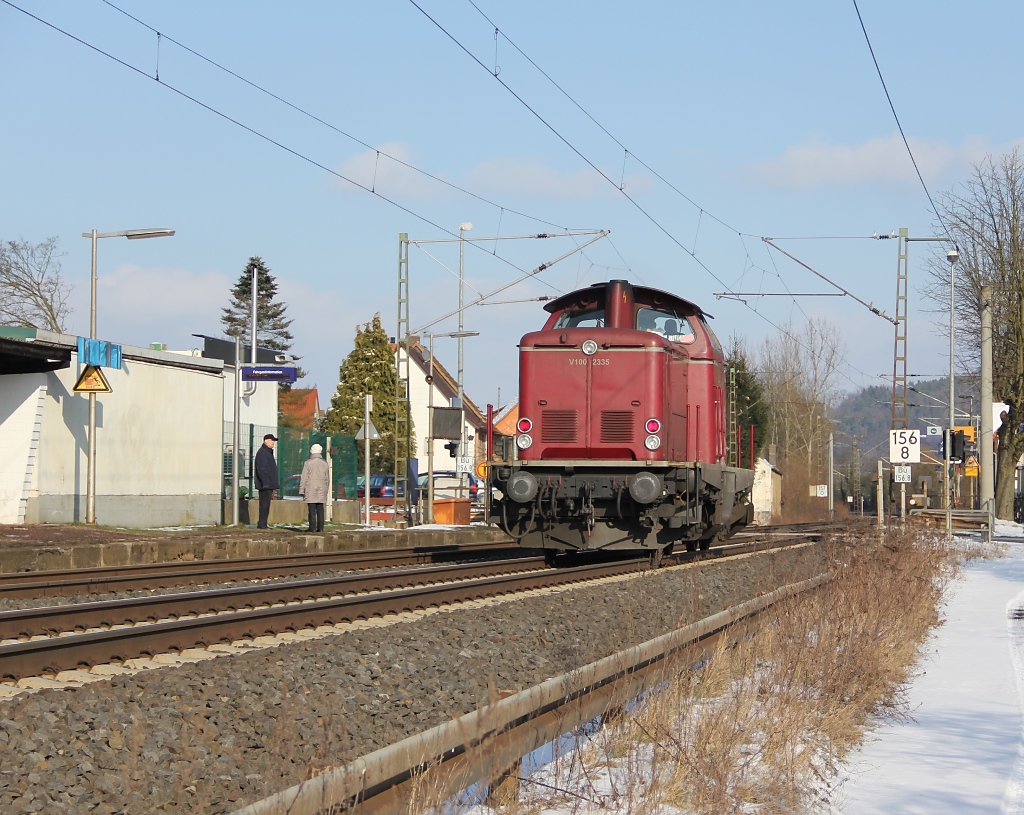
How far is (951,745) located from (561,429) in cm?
919

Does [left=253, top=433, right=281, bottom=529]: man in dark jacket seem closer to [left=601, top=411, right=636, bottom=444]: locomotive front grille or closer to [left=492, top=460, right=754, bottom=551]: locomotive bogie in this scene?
[left=492, top=460, right=754, bottom=551]: locomotive bogie

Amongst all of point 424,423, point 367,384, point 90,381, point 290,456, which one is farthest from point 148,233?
point 424,423

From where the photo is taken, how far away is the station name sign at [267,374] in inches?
1001

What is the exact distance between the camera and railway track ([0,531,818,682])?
26.1 feet

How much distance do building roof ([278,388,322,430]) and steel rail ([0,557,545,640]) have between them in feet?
214

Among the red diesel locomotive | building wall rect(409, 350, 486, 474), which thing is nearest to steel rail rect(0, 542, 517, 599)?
the red diesel locomotive

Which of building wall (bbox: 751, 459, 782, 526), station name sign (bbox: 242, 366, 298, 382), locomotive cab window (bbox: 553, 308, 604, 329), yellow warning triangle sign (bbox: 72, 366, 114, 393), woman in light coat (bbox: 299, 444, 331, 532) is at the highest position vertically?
locomotive cab window (bbox: 553, 308, 604, 329)

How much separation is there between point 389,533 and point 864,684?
57.7 feet

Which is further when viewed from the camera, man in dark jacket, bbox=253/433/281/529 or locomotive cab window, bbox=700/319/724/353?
man in dark jacket, bbox=253/433/281/529

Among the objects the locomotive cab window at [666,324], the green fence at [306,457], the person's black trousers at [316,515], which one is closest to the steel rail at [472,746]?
the locomotive cab window at [666,324]

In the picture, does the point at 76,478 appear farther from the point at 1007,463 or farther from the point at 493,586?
the point at 1007,463

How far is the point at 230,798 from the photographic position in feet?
15.5

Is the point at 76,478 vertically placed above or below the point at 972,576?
above

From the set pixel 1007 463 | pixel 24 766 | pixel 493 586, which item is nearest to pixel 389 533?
pixel 493 586
